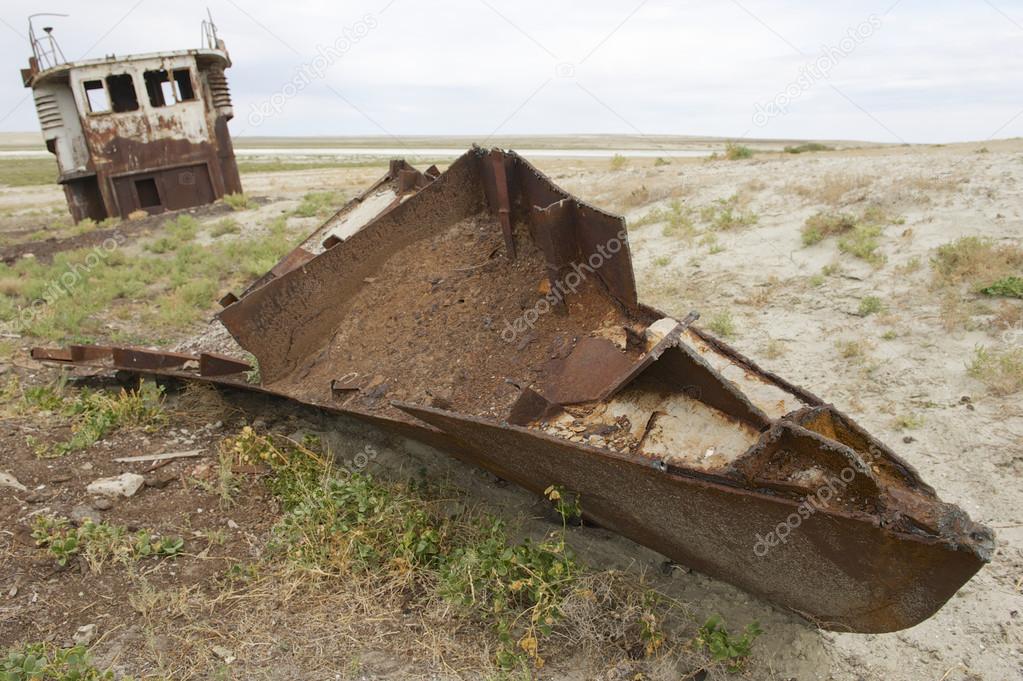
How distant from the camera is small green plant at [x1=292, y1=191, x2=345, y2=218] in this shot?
1545 centimetres

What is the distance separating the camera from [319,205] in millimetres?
15930

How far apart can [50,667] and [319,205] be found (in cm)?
1426

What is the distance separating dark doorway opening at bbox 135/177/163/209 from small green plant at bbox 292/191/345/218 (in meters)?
3.13

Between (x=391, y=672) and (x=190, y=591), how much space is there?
120cm

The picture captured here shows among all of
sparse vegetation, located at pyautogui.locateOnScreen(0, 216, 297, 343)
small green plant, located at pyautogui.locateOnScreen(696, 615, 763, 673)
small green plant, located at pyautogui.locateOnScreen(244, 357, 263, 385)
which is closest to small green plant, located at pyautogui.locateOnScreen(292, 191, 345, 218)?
sparse vegetation, located at pyautogui.locateOnScreen(0, 216, 297, 343)

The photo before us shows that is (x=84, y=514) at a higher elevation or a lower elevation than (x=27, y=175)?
lower

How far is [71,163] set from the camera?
47.7 feet

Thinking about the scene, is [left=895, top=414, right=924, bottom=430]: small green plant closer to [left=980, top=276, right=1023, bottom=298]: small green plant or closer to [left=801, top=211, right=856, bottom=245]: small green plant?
[left=980, top=276, right=1023, bottom=298]: small green plant

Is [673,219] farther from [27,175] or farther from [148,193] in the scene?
[27,175]

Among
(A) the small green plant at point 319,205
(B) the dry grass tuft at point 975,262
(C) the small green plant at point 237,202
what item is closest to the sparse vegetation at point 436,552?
(B) the dry grass tuft at point 975,262

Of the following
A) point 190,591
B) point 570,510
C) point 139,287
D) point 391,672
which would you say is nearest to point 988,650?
point 570,510

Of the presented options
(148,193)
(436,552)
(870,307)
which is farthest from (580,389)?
(148,193)

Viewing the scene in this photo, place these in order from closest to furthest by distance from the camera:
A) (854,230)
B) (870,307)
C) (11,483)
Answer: (11,483) < (870,307) < (854,230)

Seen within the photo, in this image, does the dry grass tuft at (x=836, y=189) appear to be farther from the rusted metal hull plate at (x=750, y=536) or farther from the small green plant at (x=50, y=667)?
the small green plant at (x=50, y=667)
